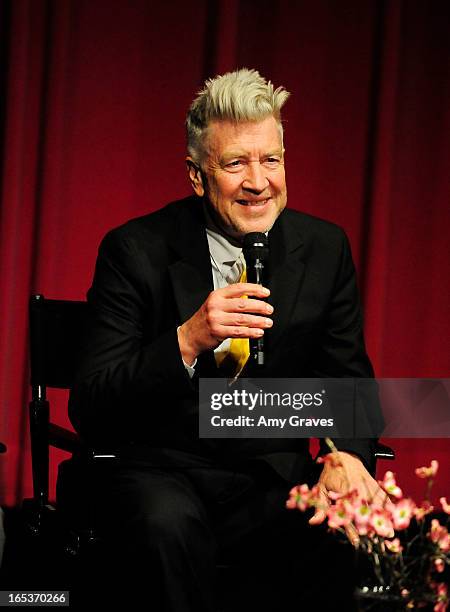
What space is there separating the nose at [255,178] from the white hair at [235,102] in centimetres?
10

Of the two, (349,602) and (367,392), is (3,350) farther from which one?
(349,602)

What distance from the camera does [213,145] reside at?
6.82 ft

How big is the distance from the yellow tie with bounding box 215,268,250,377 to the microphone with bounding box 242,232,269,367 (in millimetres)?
257

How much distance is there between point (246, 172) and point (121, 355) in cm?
50

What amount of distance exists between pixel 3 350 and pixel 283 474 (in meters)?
1.55

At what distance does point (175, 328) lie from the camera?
1.96m

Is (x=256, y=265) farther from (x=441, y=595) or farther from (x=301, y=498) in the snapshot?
(x=441, y=595)

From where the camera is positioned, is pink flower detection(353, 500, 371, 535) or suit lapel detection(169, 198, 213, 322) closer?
pink flower detection(353, 500, 371, 535)

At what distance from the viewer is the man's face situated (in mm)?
2047

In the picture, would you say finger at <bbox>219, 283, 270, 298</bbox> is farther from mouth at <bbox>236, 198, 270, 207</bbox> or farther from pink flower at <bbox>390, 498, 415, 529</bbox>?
pink flower at <bbox>390, 498, 415, 529</bbox>

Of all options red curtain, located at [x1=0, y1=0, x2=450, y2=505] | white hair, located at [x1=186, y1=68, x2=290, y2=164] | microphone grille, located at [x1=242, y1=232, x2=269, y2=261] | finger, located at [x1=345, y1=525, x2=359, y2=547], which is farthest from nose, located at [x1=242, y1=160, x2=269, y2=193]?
red curtain, located at [x1=0, y1=0, x2=450, y2=505]


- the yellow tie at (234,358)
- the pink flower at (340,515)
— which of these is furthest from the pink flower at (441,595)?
the yellow tie at (234,358)

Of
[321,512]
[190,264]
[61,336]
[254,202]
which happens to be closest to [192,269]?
[190,264]

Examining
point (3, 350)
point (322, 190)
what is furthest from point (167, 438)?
point (322, 190)
